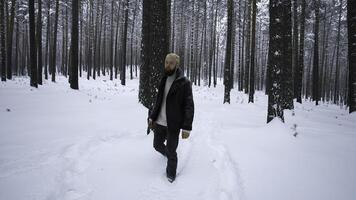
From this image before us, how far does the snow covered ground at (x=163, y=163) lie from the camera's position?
4.15 m

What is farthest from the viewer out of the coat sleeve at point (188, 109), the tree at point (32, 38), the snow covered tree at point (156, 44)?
the tree at point (32, 38)

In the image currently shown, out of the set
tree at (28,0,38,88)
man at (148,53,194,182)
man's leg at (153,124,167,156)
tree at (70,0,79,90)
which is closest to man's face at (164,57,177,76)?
man at (148,53,194,182)

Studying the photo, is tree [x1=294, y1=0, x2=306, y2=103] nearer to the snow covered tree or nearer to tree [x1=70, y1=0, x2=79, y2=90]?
the snow covered tree

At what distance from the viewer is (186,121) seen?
14.6ft

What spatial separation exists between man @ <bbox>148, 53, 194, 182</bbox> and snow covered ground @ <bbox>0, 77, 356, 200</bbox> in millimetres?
617

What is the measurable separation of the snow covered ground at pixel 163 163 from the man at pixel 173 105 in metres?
Result: 0.62

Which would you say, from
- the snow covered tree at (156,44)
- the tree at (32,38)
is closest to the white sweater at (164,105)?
the snow covered tree at (156,44)

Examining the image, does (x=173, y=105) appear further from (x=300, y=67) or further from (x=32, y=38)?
(x=300, y=67)

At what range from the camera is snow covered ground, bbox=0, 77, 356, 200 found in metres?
4.15

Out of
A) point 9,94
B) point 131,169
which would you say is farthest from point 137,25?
point 131,169

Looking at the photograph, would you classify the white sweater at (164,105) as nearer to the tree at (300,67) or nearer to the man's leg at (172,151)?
the man's leg at (172,151)

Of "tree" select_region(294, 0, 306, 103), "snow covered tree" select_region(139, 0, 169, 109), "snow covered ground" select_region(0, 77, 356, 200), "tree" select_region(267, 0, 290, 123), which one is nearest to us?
"snow covered ground" select_region(0, 77, 356, 200)

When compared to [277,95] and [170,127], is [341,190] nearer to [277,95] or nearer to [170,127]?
[170,127]

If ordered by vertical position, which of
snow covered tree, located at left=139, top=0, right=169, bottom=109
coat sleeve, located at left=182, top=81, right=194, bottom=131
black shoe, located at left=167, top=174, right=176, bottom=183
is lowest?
black shoe, located at left=167, top=174, right=176, bottom=183
